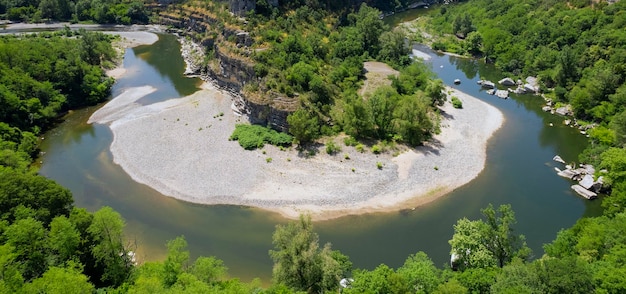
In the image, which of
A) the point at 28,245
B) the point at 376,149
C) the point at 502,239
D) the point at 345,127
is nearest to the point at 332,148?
the point at 345,127

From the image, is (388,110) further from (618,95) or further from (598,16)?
(598,16)

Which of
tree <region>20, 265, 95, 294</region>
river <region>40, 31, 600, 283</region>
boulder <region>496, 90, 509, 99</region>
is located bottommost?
river <region>40, 31, 600, 283</region>

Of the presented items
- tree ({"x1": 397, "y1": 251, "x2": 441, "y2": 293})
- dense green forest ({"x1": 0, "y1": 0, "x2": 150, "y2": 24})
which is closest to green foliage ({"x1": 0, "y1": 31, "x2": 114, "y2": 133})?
dense green forest ({"x1": 0, "y1": 0, "x2": 150, "y2": 24})

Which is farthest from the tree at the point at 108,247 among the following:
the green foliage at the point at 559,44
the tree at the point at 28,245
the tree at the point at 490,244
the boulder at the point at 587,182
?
the green foliage at the point at 559,44

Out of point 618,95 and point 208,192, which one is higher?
point 618,95

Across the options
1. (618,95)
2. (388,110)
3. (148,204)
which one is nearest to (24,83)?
(148,204)

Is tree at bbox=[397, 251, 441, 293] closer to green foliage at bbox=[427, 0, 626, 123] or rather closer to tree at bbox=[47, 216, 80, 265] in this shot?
tree at bbox=[47, 216, 80, 265]
